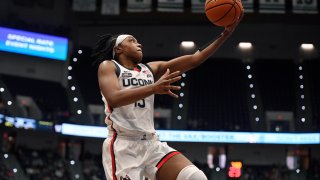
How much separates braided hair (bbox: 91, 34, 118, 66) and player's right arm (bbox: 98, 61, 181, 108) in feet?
1.08

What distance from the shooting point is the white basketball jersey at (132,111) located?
4219 millimetres

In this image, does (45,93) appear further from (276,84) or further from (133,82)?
(133,82)

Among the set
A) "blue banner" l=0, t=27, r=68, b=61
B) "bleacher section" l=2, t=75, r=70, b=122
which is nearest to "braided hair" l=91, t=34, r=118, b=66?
"bleacher section" l=2, t=75, r=70, b=122

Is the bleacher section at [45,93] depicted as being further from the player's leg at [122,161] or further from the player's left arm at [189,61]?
the player's leg at [122,161]

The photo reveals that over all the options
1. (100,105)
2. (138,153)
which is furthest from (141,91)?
(100,105)

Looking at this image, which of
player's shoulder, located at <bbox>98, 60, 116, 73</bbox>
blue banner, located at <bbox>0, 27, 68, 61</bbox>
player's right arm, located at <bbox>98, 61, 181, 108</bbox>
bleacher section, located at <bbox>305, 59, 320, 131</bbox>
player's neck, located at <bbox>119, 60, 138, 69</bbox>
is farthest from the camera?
bleacher section, located at <bbox>305, 59, 320, 131</bbox>

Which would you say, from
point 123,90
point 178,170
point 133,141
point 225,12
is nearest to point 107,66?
point 123,90

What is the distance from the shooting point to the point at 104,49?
183 inches

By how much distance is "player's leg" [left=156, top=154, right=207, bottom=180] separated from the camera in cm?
408

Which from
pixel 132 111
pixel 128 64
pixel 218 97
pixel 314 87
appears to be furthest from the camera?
pixel 218 97

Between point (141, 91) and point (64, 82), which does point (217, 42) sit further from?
point (64, 82)

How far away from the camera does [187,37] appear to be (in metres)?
26.0

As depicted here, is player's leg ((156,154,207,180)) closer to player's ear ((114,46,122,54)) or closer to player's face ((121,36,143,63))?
player's face ((121,36,143,63))

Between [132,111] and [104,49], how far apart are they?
73 centimetres
